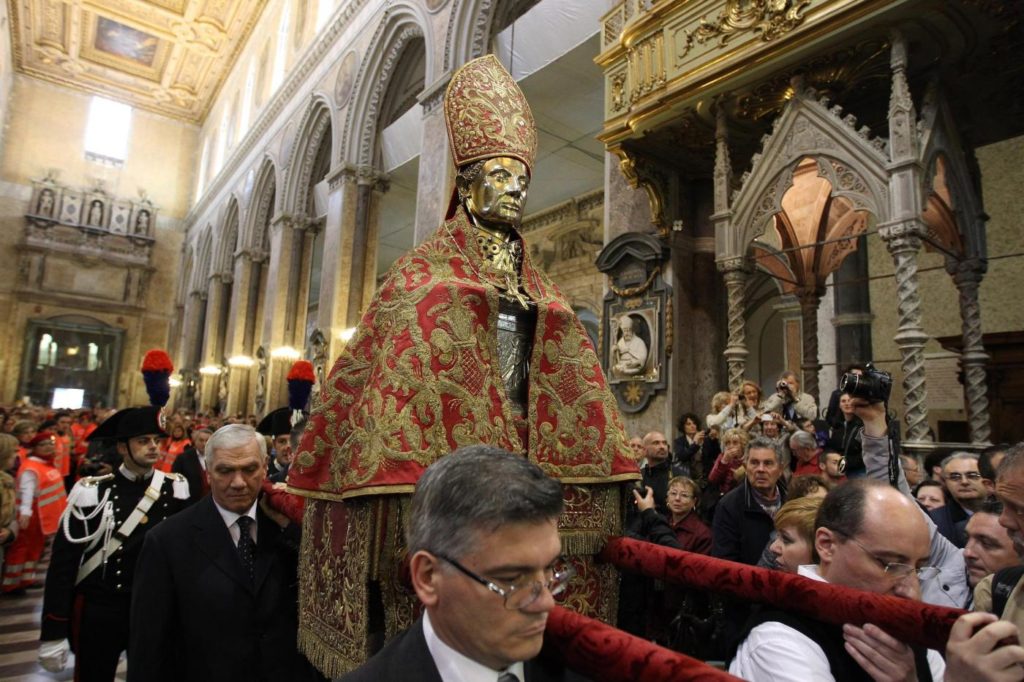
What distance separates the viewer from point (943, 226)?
5.95 m

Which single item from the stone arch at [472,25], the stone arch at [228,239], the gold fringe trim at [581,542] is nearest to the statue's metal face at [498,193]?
the gold fringe trim at [581,542]

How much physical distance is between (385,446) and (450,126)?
140 cm

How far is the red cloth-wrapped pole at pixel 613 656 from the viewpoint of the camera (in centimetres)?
113

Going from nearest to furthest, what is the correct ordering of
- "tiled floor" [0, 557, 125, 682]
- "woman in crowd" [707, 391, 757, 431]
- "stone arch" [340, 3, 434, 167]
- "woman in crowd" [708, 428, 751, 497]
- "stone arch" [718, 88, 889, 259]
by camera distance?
"tiled floor" [0, 557, 125, 682] → "woman in crowd" [708, 428, 751, 497] → "stone arch" [718, 88, 889, 259] → "woman in crowd" [707, 391, 757, 431] → "stone arch" [340, 3, 434, 167]

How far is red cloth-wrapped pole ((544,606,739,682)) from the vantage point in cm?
113

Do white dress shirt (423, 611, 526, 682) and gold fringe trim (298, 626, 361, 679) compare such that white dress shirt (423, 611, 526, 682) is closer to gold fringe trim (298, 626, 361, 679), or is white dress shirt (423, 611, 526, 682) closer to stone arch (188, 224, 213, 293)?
gold fringe trim (298, 626, 361, 679)

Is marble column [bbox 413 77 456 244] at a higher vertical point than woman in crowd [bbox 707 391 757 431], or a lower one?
higher

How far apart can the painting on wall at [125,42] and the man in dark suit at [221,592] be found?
29.3 m

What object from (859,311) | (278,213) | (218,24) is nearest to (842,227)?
(859,311)

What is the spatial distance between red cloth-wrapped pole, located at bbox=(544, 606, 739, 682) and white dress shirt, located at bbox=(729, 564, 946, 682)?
1.28ft

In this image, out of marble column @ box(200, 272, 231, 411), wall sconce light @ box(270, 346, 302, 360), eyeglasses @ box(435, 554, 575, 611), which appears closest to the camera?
eyeglasses @ box(435, 554, 575, 611)

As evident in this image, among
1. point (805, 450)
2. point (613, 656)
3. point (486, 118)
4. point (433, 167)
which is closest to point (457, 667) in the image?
point (613, 656)

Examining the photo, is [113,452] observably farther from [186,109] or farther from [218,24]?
[186,109]

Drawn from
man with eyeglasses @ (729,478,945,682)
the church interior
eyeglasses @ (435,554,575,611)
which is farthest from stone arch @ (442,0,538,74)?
eyeglasses @ (435,554,575,611)
